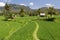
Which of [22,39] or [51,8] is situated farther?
[51,8]

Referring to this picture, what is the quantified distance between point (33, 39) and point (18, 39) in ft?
6.54

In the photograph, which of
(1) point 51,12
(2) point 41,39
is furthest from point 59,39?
(1) point 51,12

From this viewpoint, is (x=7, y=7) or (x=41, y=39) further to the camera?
(x=7, y=7)

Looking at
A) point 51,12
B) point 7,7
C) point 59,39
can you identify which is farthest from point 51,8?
point 59,39

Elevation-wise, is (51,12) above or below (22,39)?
below

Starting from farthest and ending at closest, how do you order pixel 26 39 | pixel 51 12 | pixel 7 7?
pixel 51 12 < pixel 7 7 < pixel 26 39

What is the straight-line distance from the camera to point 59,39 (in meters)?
26.5

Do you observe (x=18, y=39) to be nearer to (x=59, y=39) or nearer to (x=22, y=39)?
(x=22, y=39)

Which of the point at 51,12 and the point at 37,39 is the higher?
the point at 37,39

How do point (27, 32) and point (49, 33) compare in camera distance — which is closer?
point (49, 33)

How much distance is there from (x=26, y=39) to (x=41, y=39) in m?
1.97

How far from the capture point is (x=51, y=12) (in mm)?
178875

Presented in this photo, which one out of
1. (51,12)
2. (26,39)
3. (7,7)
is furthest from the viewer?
(51,12)

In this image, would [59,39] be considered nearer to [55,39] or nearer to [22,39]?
[55,39]
